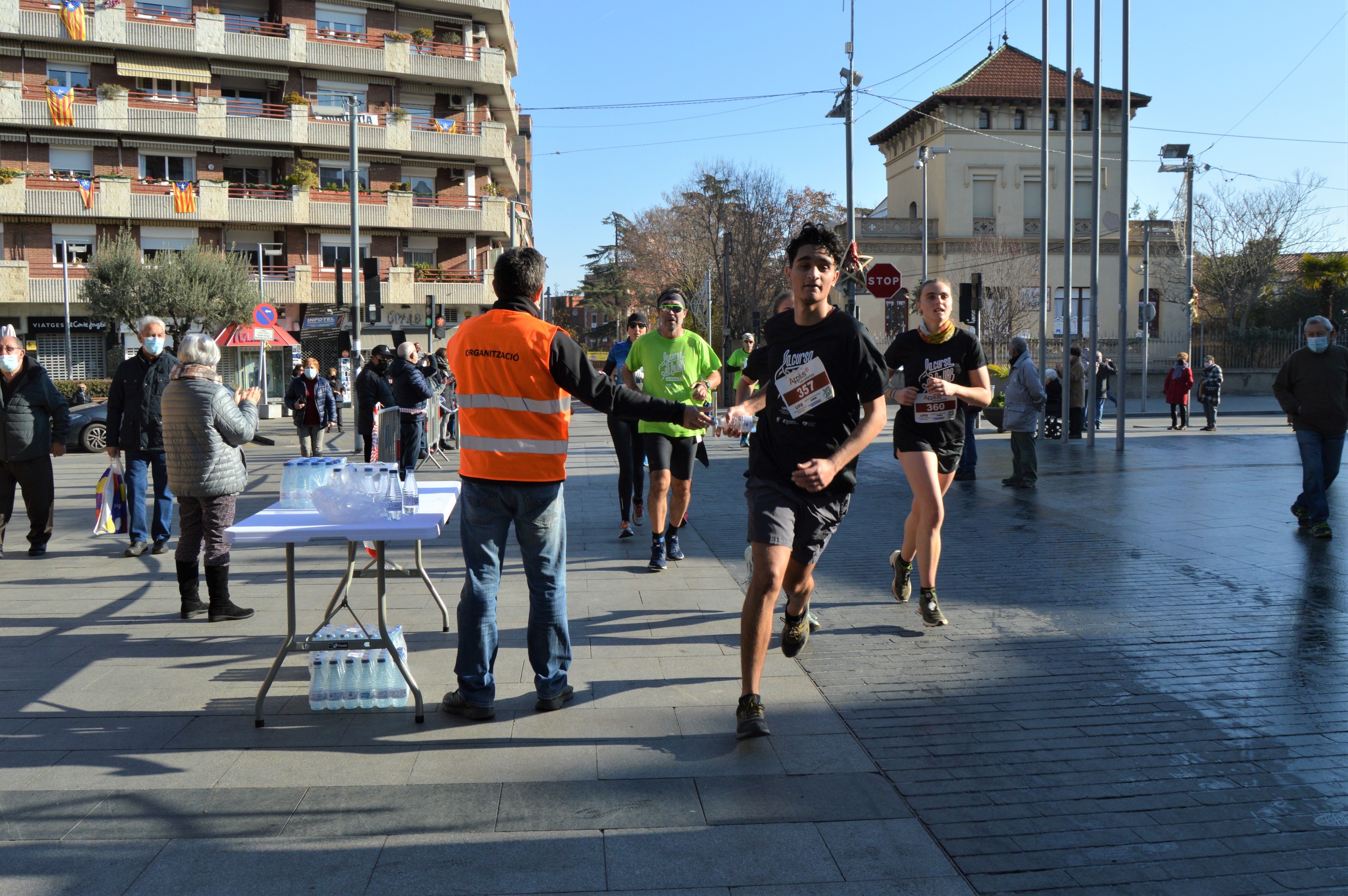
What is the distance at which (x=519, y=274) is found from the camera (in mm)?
4516

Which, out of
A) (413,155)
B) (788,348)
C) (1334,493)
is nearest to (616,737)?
(788,348)

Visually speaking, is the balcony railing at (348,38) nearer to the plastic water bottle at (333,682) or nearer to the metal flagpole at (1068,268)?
the metal flagpole at (1068,268)

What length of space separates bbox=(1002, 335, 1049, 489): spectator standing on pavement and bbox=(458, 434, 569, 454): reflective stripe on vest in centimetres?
919

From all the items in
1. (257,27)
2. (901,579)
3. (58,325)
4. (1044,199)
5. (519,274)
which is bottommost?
(901,579)

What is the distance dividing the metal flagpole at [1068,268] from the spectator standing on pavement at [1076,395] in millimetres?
39

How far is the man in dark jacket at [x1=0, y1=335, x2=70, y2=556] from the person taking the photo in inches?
336

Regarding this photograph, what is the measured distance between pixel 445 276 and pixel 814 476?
42.0m

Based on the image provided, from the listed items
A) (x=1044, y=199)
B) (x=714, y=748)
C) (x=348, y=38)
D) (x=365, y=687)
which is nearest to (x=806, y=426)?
(x=714, y=748)

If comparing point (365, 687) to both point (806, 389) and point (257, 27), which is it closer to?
point (806, 389)

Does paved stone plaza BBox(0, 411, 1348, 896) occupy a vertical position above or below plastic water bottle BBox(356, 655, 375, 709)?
below

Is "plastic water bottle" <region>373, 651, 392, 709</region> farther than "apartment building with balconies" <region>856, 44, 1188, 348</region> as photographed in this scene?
No

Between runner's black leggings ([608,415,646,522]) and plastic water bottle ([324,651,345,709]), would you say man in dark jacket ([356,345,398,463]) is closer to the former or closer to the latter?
runner's black leggings ([608,415,646,522])

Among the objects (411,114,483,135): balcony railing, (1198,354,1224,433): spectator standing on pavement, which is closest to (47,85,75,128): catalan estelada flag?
(411,114,483,135): balcony railing

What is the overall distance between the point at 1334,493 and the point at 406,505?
1125cm
